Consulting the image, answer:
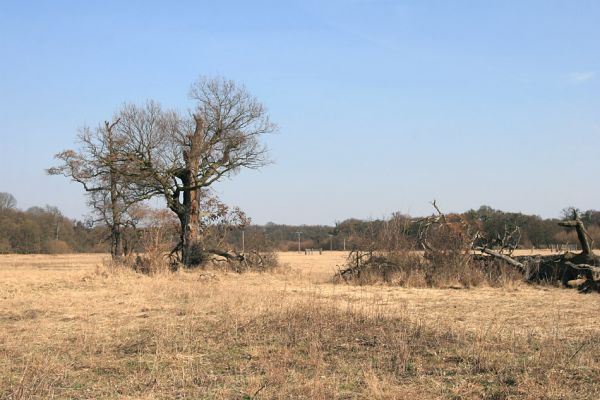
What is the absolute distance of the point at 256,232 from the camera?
29.5 m

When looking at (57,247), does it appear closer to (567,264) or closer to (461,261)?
(461,261)

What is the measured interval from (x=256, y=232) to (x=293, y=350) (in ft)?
69.7

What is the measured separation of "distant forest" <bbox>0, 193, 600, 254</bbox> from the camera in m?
24.7

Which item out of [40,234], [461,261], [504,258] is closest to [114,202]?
[461,261]

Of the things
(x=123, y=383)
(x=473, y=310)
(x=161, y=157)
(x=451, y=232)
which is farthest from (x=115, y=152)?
(x=123, y=383)

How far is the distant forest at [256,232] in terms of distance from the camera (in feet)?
81.1

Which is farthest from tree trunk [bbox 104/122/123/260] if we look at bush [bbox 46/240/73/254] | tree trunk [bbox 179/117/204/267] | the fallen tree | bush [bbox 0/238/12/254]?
bush [bbox 46/240/73/254]

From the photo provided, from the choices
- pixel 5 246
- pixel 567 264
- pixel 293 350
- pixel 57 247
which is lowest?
pixel 293 350

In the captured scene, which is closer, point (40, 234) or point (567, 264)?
point (567, 264)

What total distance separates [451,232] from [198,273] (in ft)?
36.2

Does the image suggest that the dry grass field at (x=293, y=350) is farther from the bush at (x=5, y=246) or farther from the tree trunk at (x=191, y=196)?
the bush at (x=5, y=246)

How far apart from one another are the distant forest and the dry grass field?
1007 cm

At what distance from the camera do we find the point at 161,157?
29.1m

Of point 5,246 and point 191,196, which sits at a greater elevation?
point 191,196
